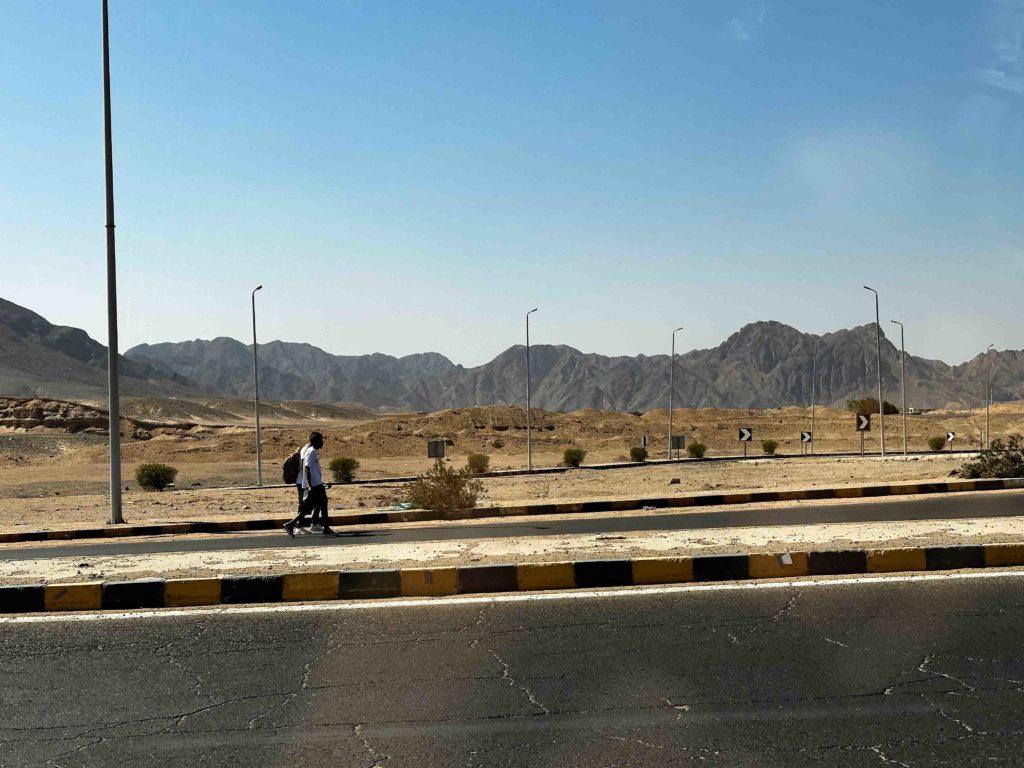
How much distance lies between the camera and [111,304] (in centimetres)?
1962

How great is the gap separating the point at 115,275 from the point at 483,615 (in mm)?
14710

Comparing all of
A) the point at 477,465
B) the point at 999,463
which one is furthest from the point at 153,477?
the point at 999,463

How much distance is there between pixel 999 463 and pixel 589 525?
12.3 metres

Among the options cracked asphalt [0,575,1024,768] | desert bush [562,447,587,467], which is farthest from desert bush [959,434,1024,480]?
desert bush [562,447,587,467]

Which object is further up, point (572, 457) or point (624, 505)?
point (624, 505)

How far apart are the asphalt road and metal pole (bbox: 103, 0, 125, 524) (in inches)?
142

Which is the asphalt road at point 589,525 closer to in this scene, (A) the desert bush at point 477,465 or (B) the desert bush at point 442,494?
(B) the desert bush at point 442,494

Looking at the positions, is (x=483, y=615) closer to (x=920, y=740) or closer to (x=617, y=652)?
(x=617, y=652)

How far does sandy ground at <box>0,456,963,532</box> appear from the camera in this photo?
82.3 feet

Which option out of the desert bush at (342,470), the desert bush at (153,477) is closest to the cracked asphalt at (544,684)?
the desert bush at (153,477)

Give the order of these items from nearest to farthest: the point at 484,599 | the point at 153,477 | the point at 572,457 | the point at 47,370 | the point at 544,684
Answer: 1. the point at 544,684
2. the point at 484,599
3. the point at 153,477
4. the point at 572,457
5. the point at 47,370

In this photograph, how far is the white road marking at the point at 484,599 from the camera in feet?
26.3

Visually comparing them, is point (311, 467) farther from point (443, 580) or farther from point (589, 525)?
point (443, 580)

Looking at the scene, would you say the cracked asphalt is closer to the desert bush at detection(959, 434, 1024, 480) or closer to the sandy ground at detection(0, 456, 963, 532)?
the sandy ground at detection(0, 456, 963, 532)
